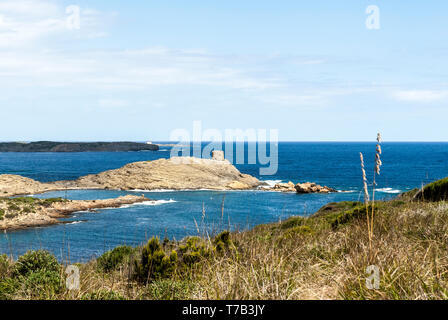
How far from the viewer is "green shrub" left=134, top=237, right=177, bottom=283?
7.07 meters

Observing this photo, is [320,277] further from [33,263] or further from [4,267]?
[4,267]

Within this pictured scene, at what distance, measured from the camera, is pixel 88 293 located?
535 centimetres

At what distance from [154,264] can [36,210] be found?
4416cm

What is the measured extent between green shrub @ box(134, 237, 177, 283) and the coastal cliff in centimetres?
6812

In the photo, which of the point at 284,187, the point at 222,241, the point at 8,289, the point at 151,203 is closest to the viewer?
the point at 8,289

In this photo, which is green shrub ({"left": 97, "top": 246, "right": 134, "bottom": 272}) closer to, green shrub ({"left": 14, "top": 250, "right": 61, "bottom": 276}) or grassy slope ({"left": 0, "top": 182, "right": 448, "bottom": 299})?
green shrub ({"left": 14, "top": 250, "right": 61, "bottom": 276})

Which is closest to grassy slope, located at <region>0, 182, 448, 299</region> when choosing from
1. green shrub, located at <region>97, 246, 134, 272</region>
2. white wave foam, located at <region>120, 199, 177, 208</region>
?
green shrub, located at <region>97, 246, 134, 272</region>

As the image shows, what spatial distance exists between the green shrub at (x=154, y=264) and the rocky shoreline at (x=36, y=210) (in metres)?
33.9

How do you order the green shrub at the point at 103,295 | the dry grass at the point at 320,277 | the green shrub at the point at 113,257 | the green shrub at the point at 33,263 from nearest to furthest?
1. the dry grass at the point at 320,277
2. the green shrub at the point at 103,295
3. the green shrub at the point at 33,263
4. the green shrub at the point at 113,257

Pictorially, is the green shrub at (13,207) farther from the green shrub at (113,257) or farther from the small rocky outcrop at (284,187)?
the small rocky outcrop at (284,187)

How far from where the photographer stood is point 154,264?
7.25 meters

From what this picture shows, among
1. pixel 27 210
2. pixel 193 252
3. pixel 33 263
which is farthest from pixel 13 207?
pixel 193 252

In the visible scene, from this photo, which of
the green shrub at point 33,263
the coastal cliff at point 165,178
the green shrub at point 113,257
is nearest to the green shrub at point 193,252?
the green shrub at point 33,263

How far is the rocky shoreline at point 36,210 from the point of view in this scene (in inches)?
1681
